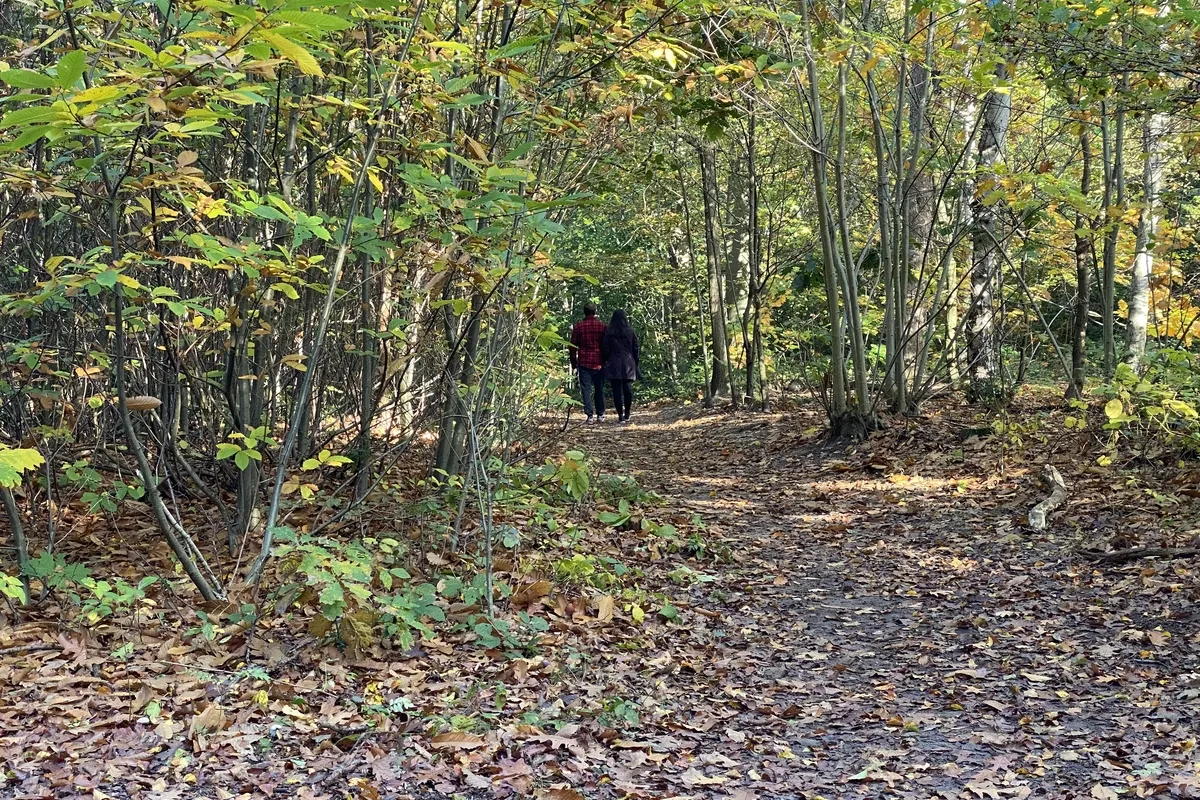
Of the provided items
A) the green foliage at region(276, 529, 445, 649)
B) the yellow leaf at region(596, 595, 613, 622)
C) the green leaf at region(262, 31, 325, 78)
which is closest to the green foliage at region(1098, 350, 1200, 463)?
the yellow leaf at region(596, 595, 613, 622)

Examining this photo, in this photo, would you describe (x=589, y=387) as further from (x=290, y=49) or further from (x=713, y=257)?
(x=290, y=49)

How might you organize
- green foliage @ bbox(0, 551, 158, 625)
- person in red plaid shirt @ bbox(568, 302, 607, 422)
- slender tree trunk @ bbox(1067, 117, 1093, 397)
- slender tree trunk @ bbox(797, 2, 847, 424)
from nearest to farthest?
green foliage @ bbox(0, 551, 158, 625) → slender tree trunk @ bbox(797, 2, 847, 424) → slender tree trunk @ bbox(1067, 117, 1093, 397) → person in red plaid shirt @ bbox(568, 302, 607, 422)

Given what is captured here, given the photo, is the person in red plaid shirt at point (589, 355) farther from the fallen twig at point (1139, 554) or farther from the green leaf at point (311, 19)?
the green leaf at point (311, 19)

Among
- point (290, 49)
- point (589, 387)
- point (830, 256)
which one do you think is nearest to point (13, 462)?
point (290, 49)

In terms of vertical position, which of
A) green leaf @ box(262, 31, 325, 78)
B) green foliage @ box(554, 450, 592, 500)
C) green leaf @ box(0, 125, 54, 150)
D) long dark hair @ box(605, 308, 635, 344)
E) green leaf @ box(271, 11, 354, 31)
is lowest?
green foliage @ box(554, 450, 592, 500)

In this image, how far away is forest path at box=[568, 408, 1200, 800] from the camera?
352 cm

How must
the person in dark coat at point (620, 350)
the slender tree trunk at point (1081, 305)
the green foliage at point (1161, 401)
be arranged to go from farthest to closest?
the person in dark coat at point (620, 350) → the slender tree trunk at point (1081, 305) → the green foliage at point (1161, 401)

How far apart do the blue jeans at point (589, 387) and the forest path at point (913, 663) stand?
7035 mm

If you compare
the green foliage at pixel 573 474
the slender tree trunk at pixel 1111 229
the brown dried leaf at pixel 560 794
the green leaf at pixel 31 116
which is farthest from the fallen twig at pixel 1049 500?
the green leaf at pixel 31 116

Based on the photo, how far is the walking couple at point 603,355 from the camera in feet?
47.7

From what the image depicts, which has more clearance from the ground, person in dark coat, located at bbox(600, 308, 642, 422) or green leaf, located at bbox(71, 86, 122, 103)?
A: green leaf, located at bbox(71, 86, 122, 103)

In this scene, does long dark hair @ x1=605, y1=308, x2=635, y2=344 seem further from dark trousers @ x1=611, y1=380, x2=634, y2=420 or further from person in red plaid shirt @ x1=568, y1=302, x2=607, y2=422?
dark trousers @ x1=611, y1=380, x2=634, y2=420

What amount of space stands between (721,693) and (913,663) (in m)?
1.06

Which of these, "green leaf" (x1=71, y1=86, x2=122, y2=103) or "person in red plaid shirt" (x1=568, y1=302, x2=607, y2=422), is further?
"person in red plaid shirt" (x1=568, y1=302, x2=607, y2=422)
